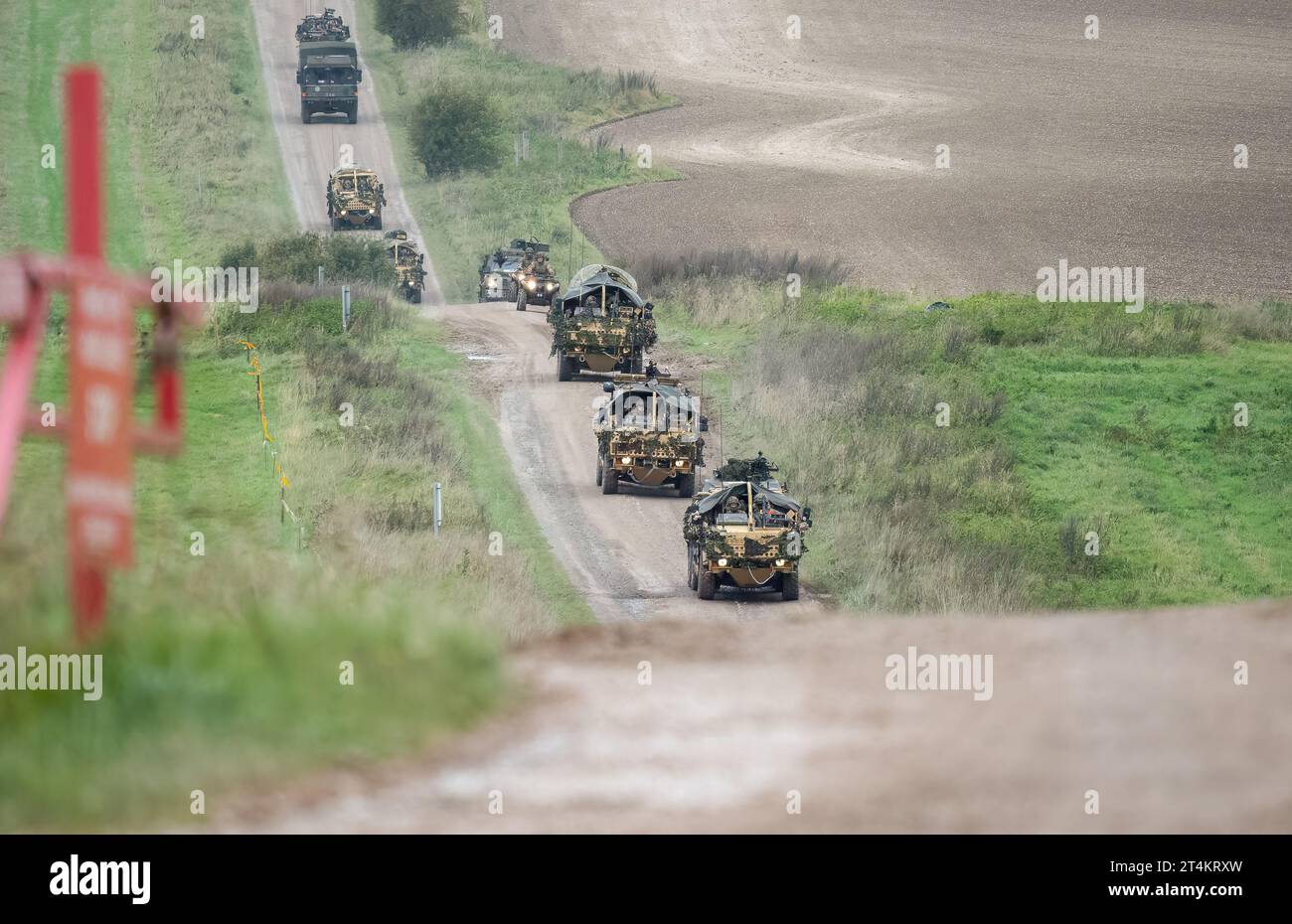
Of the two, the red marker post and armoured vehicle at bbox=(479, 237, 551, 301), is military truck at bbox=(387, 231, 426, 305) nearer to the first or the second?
armoured vehicle at bbox=(479, 237, 551, 301)

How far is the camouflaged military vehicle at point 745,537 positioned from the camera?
90.1 feet

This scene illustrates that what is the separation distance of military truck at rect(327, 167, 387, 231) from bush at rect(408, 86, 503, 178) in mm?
9303

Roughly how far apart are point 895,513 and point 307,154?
148ft

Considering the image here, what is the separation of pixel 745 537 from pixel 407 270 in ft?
96.8

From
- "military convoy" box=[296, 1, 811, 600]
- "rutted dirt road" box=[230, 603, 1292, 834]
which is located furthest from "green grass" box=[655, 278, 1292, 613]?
"rutted dirt road" box=[230, 603, 1292, 834]

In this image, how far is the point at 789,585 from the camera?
2845 cm

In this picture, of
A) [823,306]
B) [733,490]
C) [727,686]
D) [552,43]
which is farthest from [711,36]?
[727,686]

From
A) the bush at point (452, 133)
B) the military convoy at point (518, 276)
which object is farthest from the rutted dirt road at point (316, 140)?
the military convoy at point (518, 276)

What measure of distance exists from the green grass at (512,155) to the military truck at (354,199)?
238cm

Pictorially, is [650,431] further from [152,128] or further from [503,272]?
[152,128]

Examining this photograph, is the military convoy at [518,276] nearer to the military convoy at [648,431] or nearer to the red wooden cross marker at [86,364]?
the military convoy at [648,431]

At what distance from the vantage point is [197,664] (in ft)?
29.5

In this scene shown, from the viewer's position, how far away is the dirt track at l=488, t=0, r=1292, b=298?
216ft

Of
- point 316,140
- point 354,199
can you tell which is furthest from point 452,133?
point 354,199
